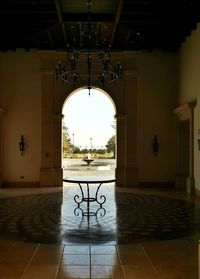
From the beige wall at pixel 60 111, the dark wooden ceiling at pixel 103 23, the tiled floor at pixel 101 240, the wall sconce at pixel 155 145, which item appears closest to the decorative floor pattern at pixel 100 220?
the tiled floor at pixel 101 240

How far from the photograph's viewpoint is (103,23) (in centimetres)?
1198

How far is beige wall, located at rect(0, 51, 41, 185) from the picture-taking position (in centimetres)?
1440

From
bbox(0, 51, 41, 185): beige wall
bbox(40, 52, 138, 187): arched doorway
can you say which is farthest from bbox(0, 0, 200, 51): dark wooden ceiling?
bbox(40, 52, 138, 187): arched doorway

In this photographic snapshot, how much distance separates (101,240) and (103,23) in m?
7.98

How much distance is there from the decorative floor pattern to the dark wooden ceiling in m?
5.50

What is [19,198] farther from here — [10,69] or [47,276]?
[47,276]

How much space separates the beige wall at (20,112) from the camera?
14.4 metres

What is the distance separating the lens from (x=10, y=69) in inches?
570

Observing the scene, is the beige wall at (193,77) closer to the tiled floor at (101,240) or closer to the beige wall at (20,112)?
the tiled floor at (101,240)

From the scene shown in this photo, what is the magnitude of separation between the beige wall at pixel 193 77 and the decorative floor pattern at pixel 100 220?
1.98m

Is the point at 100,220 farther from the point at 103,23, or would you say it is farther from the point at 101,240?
the point at 103,23

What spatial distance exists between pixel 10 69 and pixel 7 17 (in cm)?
351


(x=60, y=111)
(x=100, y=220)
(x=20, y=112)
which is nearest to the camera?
(x=100, y=220)

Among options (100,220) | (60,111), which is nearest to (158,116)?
(60,111)
